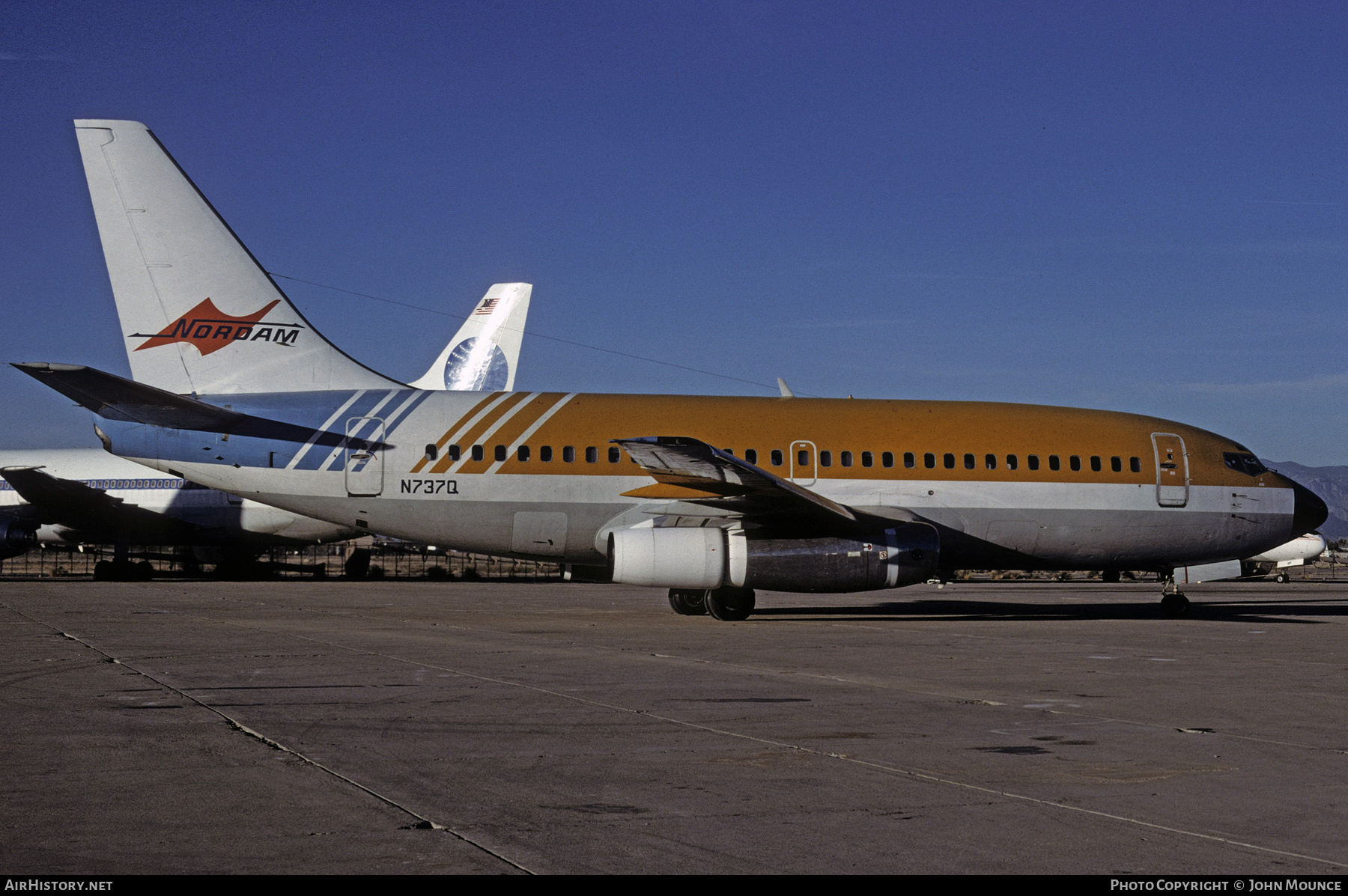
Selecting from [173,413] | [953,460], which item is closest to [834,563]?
[953,460]

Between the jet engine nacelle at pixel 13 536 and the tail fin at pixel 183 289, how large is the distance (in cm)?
1672

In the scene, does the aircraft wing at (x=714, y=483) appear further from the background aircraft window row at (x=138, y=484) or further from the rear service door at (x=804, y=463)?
the background aircraft window row at (x=138, y=484)

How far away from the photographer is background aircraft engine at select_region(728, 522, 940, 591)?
60.5ft

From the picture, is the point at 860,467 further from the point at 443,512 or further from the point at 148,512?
the point at 148,512

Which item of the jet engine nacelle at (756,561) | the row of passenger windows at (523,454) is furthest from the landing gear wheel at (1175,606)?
the row of passenger windows at (523,454)

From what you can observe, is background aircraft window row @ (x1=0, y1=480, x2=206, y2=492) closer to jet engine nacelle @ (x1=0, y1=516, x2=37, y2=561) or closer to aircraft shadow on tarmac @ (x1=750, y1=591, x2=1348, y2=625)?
jet engine nacelle @ (x1=0, y1=516, x2=37, y2=561)

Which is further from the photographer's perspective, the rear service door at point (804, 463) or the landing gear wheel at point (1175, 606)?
the landing gear wheel at point (1175, 606)

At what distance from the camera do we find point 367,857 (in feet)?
15.6

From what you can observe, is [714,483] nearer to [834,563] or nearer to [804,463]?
[834,563]

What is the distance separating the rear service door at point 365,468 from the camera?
19.9 metres

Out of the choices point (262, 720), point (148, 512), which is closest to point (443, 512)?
point (262, 720)

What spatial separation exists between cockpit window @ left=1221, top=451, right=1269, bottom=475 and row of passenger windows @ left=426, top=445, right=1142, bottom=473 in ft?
7.11

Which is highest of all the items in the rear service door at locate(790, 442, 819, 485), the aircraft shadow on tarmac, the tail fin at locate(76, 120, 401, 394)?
the tail fin at locate(76, 120, 401, 394)

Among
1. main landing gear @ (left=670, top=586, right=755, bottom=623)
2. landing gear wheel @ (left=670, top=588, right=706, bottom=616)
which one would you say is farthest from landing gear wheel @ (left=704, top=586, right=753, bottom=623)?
landing gear wheel @ (left=670, top=588, right=706, bottom=616)
